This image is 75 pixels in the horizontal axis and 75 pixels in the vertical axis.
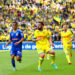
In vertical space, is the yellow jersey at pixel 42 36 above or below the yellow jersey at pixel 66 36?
above

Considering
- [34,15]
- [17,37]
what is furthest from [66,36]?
[34,15]

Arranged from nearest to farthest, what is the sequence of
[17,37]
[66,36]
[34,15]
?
[17,37], [66,36], [34,15]

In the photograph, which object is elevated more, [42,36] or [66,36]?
[42,36]

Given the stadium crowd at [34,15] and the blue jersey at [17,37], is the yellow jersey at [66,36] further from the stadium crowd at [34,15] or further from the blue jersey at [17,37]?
the stadium crowd at [34,15]

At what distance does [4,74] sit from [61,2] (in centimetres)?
1879

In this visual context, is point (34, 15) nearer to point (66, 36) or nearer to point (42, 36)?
point (66, 36)

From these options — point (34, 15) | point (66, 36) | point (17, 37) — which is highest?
point (17, 37)

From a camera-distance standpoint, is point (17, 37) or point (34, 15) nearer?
point (17, 37)

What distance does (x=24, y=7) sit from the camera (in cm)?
2872

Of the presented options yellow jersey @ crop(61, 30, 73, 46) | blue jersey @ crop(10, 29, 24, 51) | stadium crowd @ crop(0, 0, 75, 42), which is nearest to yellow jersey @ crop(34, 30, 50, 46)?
blue jersey @ crop(10, 29, 24, 51)

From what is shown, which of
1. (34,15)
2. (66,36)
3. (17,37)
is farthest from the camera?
(34,15)

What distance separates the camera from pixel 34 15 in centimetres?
2809

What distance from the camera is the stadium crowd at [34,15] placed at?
86.3 ft

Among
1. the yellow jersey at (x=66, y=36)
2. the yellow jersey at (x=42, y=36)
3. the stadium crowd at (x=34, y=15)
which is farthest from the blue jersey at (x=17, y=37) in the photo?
the stadium crowd at (x=34, y=15)
